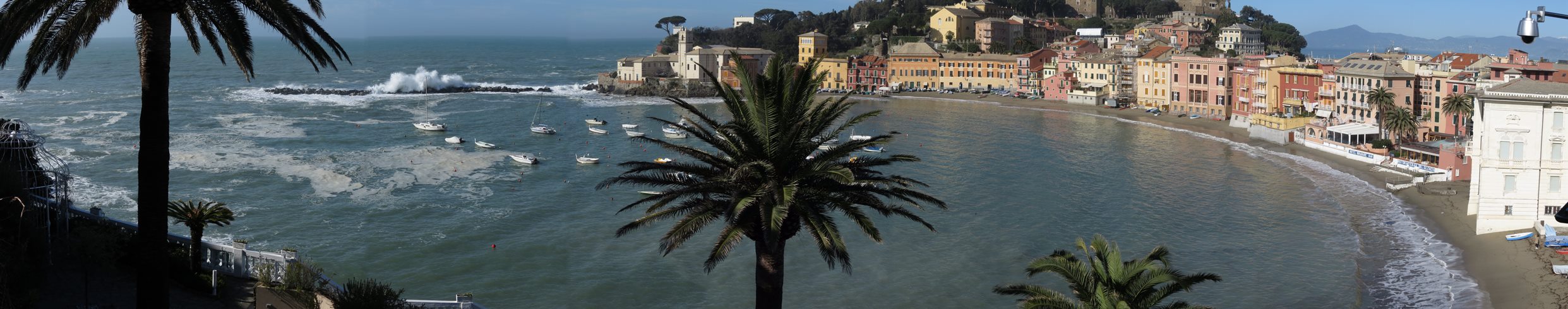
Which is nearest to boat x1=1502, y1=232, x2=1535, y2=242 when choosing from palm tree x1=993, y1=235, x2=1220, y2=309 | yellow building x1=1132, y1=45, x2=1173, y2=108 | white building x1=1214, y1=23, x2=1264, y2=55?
palm tree x1=993, y1=235, x2=1220, y2=309

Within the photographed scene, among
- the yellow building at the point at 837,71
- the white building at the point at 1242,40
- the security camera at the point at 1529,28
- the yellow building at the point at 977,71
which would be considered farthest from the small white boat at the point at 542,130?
the white building at the point at 1242,40

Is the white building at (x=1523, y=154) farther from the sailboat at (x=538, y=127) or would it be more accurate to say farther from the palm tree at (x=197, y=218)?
the sailboat at (x=538, y=127)

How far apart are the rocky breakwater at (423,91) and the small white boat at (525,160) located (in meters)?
42.9

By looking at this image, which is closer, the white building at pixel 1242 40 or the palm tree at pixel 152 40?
the palm tree at pixel 152 40

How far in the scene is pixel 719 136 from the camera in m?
13.5

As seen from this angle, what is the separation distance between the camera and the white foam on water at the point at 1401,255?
24.4 meters

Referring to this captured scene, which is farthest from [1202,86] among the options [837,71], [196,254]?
[196,254]

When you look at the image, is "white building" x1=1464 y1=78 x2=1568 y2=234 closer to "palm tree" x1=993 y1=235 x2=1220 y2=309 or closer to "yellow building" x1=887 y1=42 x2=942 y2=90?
"palm tree" x1=993 y1=235 x2=1220 y2=309

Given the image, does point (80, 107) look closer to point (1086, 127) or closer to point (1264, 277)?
point (1086, 127)

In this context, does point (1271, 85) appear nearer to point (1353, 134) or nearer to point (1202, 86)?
point (1202, 86)

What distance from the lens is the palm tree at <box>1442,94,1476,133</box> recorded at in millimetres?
45781

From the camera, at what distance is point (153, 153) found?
874 centimetres

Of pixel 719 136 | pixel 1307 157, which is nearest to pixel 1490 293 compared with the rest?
pixel 719 136

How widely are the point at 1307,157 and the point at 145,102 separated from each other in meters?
47.4
